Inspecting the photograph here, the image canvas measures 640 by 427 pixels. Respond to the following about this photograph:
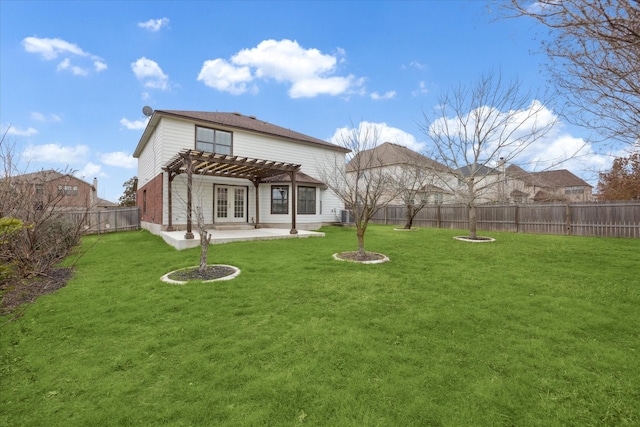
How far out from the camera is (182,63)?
13070 millimetres

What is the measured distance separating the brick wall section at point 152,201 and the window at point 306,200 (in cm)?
694

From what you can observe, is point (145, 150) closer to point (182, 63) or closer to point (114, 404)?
point (182, 63)

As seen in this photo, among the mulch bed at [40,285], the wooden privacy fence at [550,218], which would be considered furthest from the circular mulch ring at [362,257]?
the wooden privacy fence at [550,218]

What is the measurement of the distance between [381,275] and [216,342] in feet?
12.4

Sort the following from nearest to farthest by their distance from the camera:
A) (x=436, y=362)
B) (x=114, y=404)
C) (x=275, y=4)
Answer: (x=114, y=404), (x=436, y=362), (x=275, y=4)

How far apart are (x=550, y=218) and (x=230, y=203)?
16.2 meters

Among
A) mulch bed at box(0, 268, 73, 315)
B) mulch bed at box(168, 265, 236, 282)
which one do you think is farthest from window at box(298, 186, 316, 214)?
mulch bed at box(0, 268, 73, 315)

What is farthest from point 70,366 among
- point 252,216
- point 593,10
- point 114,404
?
point 252,216

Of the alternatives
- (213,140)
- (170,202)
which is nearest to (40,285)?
(170,202)

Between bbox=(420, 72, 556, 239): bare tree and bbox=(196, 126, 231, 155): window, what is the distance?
31.8ft

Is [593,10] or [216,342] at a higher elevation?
[593,10]

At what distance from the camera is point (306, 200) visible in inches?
635

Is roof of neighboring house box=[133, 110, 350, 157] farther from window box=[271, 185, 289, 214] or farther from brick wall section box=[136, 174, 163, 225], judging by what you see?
window box=[271, 185, 289, 214]

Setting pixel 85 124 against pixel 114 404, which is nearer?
pixel 114 404
